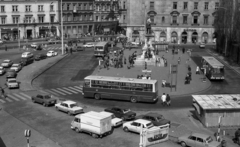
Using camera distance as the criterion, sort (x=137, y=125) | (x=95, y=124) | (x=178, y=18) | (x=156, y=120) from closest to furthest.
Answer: (x=95, y=124) → (x=137, y=125) → (x=156, y=120) → (x=178, y=18)

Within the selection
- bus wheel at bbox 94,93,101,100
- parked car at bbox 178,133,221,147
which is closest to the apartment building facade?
bus wheel at bbox 94,93,101,100

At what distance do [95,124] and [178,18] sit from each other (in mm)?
89156

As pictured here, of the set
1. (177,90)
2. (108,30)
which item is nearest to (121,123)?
(177,90)

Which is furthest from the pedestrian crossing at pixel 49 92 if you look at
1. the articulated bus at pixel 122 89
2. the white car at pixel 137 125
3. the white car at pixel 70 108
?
the white car at pixel 137 125

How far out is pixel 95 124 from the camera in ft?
99.3

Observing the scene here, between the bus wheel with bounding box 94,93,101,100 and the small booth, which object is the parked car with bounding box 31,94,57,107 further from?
the small booth

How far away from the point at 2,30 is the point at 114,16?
1764 inches

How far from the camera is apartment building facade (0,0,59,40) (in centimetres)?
11262

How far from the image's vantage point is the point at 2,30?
112 metres

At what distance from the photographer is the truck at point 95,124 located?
30109 millimetres

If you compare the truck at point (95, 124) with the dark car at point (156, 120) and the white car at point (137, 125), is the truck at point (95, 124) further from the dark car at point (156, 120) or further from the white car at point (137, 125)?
the dark car at point (156, 120)

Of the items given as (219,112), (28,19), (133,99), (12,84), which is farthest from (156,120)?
(28,19)

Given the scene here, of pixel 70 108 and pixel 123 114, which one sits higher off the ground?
pixel 70 108

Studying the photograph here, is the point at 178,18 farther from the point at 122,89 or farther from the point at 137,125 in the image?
the point at 137,125
